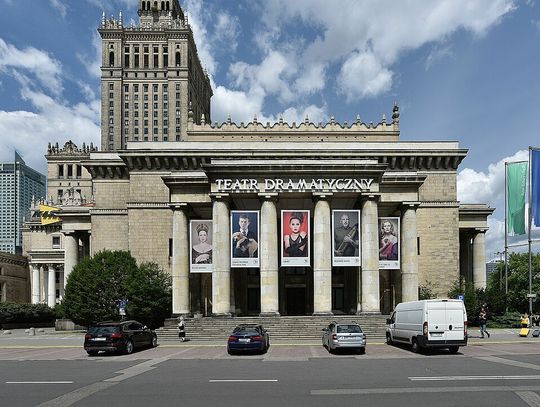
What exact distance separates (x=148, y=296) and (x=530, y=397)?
37.5m

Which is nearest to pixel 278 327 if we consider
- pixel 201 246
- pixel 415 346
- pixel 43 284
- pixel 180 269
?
pixel 201 246

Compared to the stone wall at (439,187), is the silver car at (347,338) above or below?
below

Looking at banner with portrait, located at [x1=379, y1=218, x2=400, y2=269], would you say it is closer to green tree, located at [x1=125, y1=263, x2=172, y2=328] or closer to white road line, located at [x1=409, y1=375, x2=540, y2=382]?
green tree, located at [x1=125, y1=263, x2=172, y2=328]

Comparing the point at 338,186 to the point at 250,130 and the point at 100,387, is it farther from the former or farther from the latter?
the point at 100,387

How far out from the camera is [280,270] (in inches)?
2147

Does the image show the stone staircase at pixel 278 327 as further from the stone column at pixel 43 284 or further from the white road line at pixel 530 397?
the stone column at pixel 43 284

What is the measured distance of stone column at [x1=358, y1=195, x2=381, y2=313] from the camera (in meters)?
43.3

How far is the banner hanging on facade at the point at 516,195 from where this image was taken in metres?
43.6

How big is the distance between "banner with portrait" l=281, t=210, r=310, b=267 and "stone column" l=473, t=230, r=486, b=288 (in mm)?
28189

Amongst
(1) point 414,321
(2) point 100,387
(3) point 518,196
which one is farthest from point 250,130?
(2) point 100,387

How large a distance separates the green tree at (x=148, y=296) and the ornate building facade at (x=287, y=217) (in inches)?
103

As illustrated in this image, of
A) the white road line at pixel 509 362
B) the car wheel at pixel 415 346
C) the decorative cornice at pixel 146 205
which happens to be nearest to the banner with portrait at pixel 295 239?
the car wheel at pixel 415 346

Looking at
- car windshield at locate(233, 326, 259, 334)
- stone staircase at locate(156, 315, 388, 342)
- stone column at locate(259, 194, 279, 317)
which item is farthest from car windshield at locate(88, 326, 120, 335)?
stone column at locate(259, 194, 279, 317)

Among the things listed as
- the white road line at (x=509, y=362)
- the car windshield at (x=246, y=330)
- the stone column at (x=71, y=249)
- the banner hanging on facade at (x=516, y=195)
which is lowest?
the white road line at (x=509, y=362)
